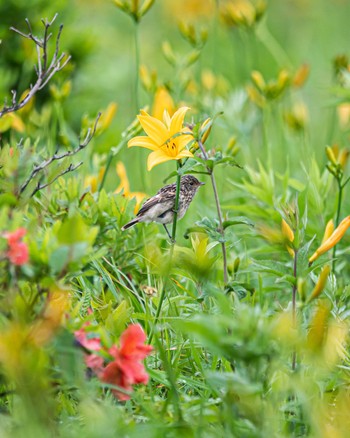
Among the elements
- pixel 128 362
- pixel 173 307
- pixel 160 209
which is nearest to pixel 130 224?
pixel 160 209

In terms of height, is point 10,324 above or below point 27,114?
above

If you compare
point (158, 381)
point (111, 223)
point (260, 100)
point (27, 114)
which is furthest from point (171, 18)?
point (158, 381)

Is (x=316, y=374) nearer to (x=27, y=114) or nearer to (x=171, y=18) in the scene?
(x=27, y=114)

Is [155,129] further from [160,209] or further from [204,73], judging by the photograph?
[204,73]

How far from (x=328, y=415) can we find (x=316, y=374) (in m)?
0.10

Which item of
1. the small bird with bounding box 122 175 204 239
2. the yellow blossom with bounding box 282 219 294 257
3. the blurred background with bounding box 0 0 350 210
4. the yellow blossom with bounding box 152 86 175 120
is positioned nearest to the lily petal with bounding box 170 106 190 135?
the blurred background with bounding box 0 0 350 210

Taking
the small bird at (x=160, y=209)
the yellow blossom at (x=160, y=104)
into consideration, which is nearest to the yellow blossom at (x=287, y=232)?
the small bird at (x=160, y=209)

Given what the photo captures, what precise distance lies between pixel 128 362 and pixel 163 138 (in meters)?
0.61

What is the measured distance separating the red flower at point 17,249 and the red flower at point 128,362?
0.95ft

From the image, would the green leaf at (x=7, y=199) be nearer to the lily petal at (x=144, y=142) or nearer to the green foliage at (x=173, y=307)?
the green foliage at (x=173, y=307)

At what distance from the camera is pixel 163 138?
7.14 ft

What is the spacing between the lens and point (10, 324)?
178 cm

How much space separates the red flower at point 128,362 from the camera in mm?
1857

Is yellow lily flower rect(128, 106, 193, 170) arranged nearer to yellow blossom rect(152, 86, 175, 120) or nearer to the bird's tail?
the bird's tail
